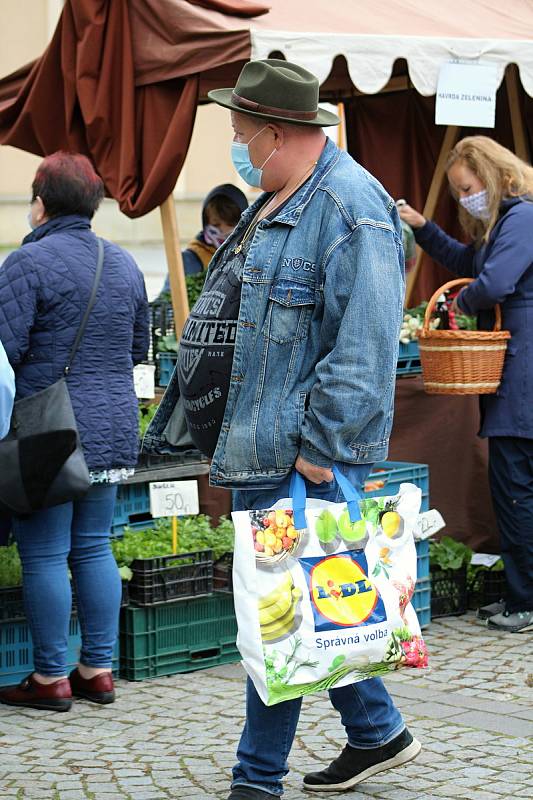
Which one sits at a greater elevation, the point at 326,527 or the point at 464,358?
the point at 464,358

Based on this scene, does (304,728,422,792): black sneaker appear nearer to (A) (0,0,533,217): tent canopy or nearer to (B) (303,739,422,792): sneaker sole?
(B) (303,739,422,792): sneaker sole

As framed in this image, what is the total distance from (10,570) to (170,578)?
2.02 feet

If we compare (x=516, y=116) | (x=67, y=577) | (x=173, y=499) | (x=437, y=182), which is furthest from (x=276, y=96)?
(x=516, y=116)

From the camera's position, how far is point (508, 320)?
5887mm

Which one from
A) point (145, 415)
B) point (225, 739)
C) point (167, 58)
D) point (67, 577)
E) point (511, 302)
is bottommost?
point (225, 739)

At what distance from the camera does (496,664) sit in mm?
5348

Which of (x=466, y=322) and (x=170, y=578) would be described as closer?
(x=170, y=578)

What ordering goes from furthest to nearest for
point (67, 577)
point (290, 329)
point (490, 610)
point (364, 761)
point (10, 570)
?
point (490, 610)
point (10, 570)
point (67, 577)
point (364, 761)
point (290, 329)

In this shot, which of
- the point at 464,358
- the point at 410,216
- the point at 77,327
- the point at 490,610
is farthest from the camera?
the point at 410,216

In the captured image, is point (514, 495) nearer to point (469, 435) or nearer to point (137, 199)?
point (469, 435)

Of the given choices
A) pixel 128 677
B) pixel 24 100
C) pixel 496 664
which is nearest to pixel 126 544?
pixel 128 677

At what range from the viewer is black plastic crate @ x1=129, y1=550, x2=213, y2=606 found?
17.0 feet

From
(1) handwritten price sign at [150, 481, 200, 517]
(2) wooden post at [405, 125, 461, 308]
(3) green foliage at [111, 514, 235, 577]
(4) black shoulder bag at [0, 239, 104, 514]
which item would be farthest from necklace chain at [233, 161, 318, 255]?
(2) wooden post at [405, 125, 461, 308]

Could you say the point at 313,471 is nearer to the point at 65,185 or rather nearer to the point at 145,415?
the point at 65,185
